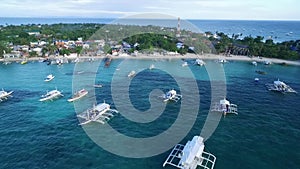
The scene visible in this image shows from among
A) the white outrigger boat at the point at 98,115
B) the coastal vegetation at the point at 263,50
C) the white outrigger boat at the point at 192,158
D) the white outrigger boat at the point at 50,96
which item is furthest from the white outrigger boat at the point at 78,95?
the coastal vegetation at the point at 263,50

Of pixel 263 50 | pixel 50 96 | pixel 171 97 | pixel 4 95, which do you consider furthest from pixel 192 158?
pixel 263 50

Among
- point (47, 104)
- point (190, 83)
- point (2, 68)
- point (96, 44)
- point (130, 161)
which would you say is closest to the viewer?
point (130, 161)

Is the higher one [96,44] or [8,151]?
[96,44]

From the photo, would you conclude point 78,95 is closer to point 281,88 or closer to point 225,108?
point 225,108

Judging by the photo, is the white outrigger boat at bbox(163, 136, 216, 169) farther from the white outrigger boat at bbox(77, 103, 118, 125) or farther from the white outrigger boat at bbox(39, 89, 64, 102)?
the white outrigger boat at bbox(39, 89, 64, 102)

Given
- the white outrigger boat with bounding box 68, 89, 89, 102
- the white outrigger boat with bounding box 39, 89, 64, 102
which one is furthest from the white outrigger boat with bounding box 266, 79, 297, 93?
the white outrigger boat with bounding box 39, 89, 64, 102

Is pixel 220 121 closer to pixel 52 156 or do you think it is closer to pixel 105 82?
pixel 52 156

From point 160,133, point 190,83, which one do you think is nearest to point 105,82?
point 190,83
